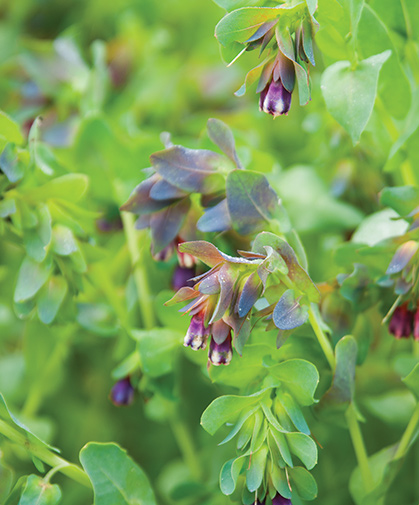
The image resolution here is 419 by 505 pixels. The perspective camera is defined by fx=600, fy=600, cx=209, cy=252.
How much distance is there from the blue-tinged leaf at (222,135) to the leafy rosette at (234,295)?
130 mm

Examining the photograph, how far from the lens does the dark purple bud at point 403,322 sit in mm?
691

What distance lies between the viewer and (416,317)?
2.22 feet

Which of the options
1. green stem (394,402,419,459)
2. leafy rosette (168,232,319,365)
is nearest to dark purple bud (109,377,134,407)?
leafy rosette (168,232,319,365)

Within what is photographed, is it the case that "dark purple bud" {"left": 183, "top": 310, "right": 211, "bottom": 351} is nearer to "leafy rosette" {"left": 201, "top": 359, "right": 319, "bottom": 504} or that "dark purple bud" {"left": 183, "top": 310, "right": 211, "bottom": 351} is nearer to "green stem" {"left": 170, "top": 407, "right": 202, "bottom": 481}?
"leafy rosette" {"left": 201, "top": 359, "right": 319, "bottom": 504}

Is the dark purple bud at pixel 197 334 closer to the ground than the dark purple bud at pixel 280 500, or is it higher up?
higher up

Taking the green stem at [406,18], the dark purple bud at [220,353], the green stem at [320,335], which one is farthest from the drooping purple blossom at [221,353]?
the green stem at [406,18]

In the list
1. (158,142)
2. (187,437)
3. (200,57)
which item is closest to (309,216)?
(158,142)

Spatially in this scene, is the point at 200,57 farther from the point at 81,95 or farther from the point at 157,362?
the point at 157,362

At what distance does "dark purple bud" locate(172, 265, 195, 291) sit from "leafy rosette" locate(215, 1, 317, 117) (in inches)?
9.2

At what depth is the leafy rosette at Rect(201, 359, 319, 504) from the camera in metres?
0.59

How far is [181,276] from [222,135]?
0.19 m

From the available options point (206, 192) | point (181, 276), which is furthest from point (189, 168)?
point (181, 276)

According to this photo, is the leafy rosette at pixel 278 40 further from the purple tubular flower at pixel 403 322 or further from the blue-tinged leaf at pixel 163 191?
the purple tubular flower at pixel 403 322

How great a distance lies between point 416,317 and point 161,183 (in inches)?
12.9
